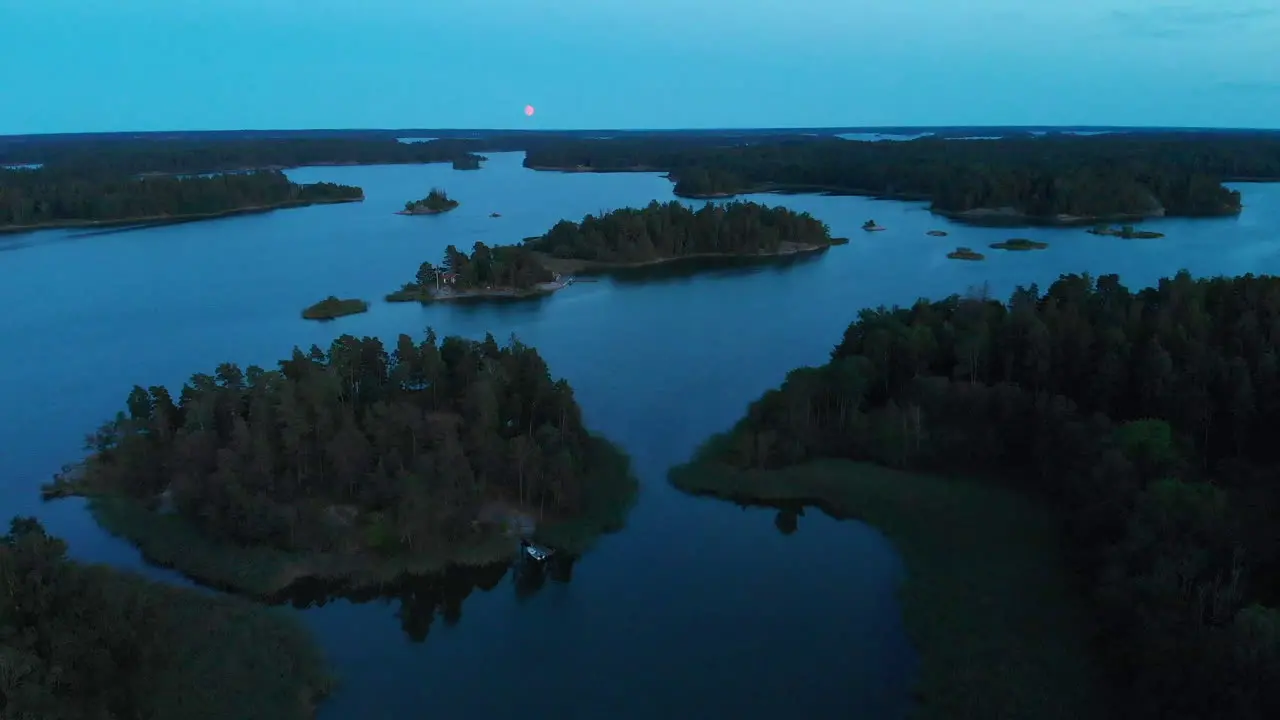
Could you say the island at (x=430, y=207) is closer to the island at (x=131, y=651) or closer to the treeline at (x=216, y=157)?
the treeline at (x=216, y=157)

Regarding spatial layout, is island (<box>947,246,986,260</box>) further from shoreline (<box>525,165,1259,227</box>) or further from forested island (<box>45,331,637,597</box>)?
forested island (<box>45,331,637,597</box>)

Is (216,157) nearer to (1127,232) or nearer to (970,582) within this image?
(1127,232)

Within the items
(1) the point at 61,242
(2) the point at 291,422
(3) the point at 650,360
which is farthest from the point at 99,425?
(1) the point at 61,242

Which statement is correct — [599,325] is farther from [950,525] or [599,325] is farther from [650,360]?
[950,525]

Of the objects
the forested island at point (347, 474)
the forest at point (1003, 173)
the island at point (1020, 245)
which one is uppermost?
the forest at point (1003, 173)

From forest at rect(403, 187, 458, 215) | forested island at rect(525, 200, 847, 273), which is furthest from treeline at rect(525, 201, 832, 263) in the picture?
forest at rect(403, 187, 458, 215)

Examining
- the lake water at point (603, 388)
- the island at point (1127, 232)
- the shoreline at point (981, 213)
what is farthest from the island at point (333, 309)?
the island at point (1127, 232)

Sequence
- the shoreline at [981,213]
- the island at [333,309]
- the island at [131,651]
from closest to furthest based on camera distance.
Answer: the island at [131,651] → the island at [333,309] → the shoreline at [981,213]
